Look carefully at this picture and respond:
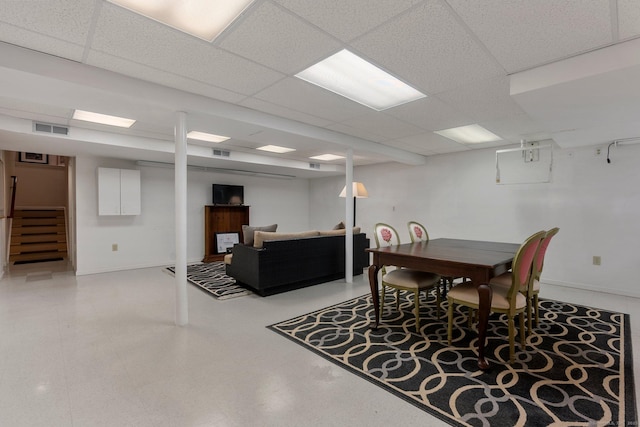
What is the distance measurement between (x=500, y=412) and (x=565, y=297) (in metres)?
3.20

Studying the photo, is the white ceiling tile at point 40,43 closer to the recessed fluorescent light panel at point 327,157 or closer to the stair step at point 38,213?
the recessed fluorescent light panel at point 327,157

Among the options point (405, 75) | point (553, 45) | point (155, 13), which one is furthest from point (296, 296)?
point (553, 45)

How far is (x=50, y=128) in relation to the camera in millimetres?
3885

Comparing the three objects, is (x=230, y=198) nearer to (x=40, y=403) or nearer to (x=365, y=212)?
(x=365, y=212)

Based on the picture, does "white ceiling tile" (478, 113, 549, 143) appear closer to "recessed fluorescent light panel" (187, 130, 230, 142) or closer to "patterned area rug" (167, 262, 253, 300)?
"recessed fluorescent light panel" (187, 130, 230, 142)

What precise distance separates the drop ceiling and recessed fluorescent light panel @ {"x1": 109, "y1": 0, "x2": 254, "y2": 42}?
0.05 meters

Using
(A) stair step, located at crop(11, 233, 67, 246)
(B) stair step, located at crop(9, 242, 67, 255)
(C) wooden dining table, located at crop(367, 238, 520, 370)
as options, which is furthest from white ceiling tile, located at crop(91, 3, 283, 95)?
(A) stair step, located at crop(11, 233, 67, 246)

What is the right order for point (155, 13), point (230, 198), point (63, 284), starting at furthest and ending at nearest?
1. point (230, 198)
2. point (63, 284)
3. point (155, 13)

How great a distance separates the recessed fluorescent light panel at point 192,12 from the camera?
5.44 ft

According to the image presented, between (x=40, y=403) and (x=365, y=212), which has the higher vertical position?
(x=365, y=212)

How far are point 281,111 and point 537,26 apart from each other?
2.45 m

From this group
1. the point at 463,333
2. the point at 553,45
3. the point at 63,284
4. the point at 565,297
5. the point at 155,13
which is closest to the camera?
the point at 155,13

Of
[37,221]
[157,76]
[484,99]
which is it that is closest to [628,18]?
[484,99]

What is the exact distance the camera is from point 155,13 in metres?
1.75
